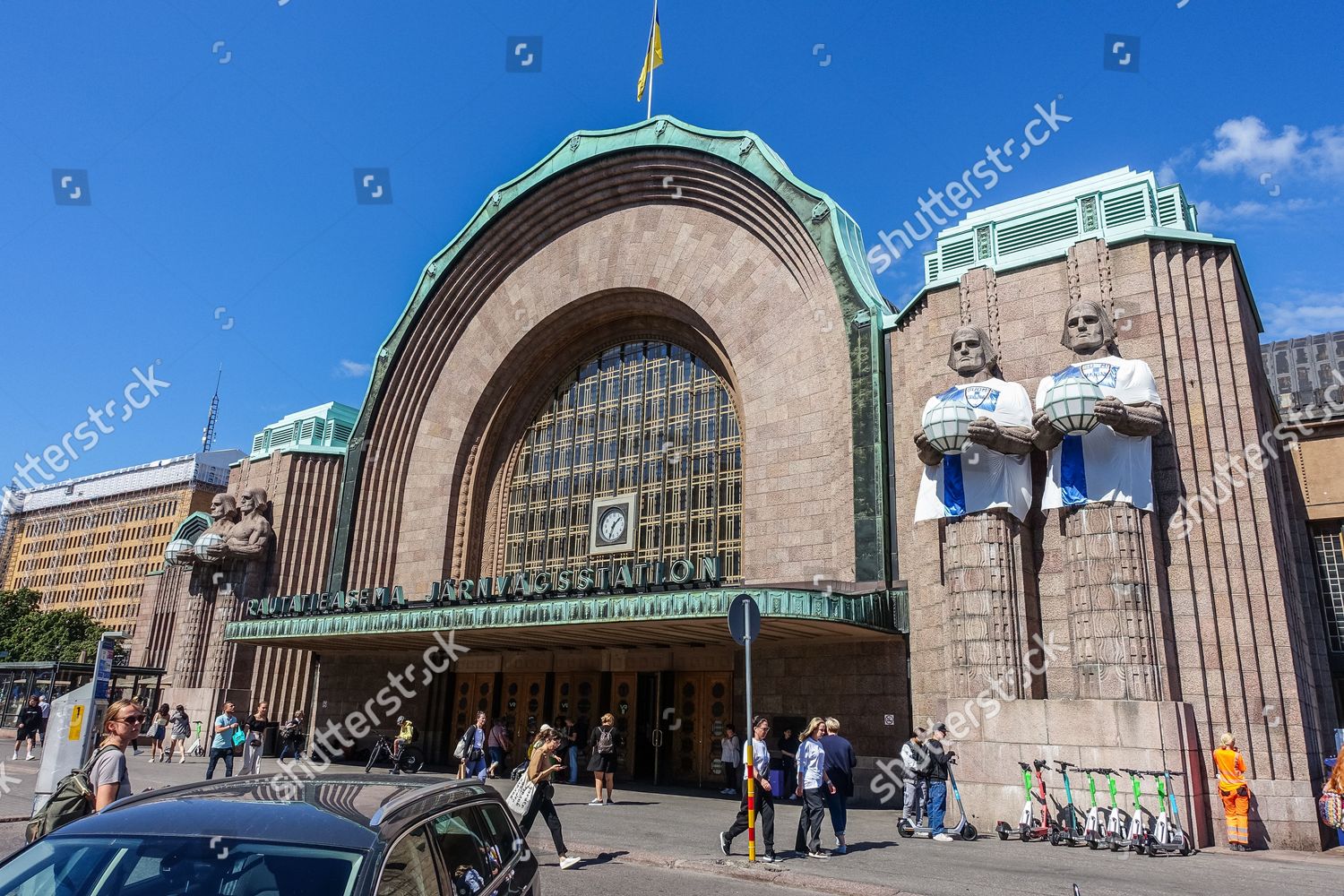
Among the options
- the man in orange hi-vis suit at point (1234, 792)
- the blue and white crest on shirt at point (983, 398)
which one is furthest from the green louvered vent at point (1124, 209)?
the man in orange hi-vis suit at point (1234, 792)

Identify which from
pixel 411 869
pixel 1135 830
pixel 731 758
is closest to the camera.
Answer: pixel 411 869

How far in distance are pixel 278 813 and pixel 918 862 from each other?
374 inches

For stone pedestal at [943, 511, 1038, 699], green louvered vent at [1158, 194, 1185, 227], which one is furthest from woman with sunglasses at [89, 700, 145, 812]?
green louvered vent at [1158, 194, 1185, 227]

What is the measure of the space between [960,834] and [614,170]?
21.3 metres

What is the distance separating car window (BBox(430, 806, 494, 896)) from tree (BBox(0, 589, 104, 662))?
7210 centimetres

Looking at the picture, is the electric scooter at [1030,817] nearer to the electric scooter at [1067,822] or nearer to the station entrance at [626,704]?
the electric scooter at [1067,822]

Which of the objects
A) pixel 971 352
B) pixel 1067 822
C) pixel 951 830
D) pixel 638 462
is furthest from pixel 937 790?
pixel 638 462

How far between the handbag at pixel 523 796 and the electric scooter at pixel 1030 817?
752 centimetres

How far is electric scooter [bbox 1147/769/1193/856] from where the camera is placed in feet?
42.9

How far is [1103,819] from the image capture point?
13758mm

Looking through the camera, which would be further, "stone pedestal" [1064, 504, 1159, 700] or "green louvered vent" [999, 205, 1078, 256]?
"green louvered vent" [999, 205, 1078, 256]

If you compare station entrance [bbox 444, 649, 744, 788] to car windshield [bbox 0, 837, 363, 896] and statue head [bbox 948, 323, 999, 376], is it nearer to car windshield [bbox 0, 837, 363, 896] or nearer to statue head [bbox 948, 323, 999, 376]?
statue head [bbox 948, 323, 999, 376]

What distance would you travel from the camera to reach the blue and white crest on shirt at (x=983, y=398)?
1733 cm

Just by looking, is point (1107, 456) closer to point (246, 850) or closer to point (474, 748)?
point (474, 748)
